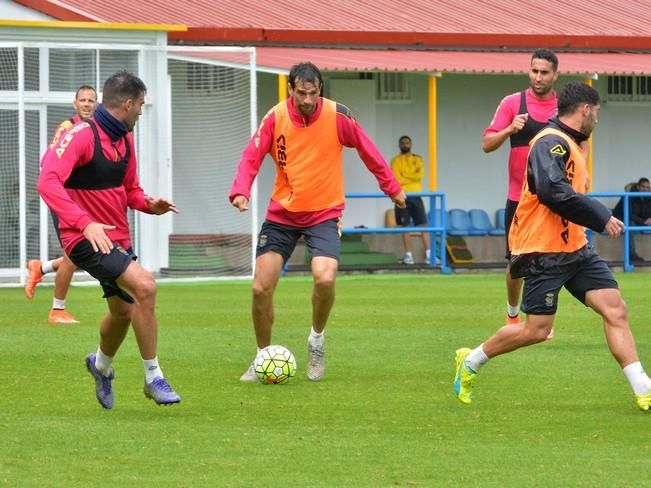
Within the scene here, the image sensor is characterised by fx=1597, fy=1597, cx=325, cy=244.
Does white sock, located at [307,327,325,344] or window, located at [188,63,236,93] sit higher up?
window, located at [188,63,236,93]

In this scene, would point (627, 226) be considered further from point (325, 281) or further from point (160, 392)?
point (160, 392)

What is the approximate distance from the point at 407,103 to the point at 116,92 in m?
19.1

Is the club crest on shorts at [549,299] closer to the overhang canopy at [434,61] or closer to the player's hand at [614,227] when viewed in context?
the player's hand at [614,227]

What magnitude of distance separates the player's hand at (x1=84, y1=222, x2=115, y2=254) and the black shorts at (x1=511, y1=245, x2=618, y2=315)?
8.53 feet

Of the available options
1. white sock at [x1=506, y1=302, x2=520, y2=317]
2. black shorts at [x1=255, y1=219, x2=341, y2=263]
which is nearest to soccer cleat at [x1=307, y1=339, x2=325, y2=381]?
black shorts at [x1=255, y1=219, x2=341, y2=263]

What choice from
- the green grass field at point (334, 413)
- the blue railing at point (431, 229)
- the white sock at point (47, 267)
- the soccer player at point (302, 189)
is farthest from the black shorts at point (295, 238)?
the blue railing at point (431, 229)

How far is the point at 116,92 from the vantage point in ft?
32.0

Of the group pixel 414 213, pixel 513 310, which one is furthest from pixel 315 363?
pixel 414 213

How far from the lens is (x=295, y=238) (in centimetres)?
1163

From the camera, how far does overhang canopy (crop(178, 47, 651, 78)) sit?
79.8 feet

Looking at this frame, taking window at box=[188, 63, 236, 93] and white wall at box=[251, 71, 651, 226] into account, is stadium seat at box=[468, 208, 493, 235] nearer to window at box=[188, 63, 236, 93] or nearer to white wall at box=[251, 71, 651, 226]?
white wall at box=[251, 71, 651, 226]

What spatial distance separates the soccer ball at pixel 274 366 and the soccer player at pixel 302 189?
0.79 ft

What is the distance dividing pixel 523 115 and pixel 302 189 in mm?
2334

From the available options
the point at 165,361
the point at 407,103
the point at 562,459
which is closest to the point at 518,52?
the point at 407,103
